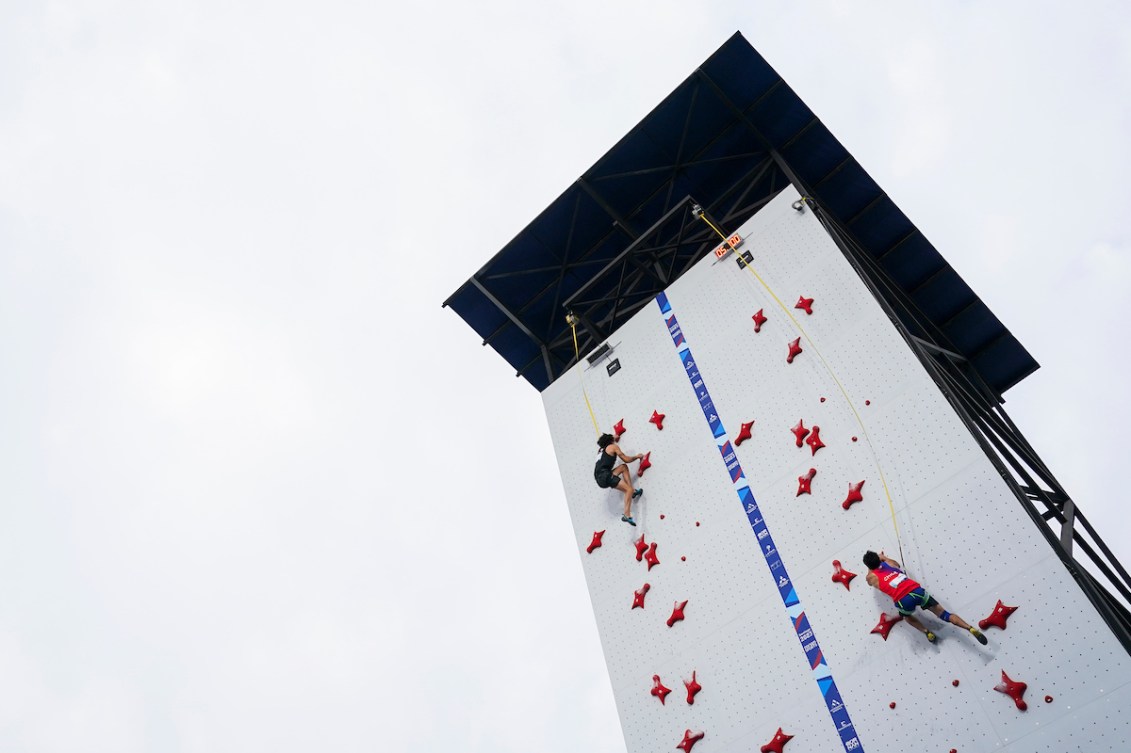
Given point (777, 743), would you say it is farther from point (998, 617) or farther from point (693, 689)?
point (998, 617)

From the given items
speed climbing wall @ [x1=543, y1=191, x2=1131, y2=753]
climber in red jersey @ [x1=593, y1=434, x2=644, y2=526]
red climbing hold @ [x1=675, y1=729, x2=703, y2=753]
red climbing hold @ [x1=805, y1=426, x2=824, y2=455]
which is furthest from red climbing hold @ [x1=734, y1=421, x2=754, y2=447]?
red climbing hold @ [x1=675, y1=729, x2=703, y2=753]

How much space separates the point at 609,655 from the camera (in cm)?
1305

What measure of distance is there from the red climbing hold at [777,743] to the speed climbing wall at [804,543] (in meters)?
0.02

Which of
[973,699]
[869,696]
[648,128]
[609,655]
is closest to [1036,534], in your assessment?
[973,699]

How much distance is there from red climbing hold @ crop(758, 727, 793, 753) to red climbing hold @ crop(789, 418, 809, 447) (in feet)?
11.5

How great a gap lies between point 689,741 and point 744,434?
3954 millimetres

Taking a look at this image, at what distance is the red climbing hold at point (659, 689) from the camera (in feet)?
39.3

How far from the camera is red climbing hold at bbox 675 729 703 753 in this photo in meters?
11.3

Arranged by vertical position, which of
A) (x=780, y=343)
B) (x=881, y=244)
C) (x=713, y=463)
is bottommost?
(x=713, y=463)

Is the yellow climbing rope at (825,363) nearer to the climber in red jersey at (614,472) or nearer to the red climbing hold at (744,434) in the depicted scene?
the red climbing hold at (744,434)

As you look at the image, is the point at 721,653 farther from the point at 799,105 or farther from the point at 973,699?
the point at 799,105

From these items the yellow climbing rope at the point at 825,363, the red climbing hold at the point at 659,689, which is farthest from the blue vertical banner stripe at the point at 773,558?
the red climbing hold at the point at 659,689

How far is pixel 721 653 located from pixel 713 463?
2.62 meters

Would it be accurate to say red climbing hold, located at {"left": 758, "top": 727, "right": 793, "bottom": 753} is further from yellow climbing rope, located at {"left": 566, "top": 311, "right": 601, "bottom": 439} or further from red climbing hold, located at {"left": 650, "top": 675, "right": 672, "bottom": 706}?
yellow climbing rope, located at {"left": 566, "top": 311, "right": 601, "bottom": 439}
